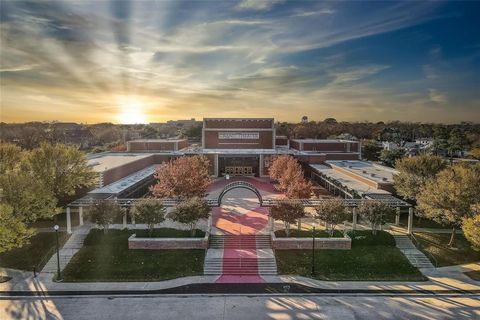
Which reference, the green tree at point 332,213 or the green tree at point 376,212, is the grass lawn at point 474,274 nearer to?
the green tree at point 376,212

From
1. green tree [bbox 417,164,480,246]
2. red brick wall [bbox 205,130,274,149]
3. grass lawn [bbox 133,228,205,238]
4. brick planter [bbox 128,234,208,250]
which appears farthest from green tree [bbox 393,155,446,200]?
red brick wall [bbox 205,130,274,149]

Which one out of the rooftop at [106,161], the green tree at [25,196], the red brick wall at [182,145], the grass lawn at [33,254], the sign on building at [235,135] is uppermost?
the sign on building at [235,135]

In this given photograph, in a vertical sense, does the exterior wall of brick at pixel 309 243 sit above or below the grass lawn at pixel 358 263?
above

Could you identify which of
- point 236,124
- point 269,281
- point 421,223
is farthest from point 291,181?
point 236,124

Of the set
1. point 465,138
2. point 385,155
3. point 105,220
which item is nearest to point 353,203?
point 105,220

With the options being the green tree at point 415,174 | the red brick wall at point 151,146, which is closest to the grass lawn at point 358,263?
the green tree at point 415,174

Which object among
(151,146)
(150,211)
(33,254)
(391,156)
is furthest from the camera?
(391,156)

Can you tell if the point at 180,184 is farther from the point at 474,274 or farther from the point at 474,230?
the point at 474,274

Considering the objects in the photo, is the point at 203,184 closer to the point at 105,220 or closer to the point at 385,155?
the point at 105,220
